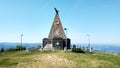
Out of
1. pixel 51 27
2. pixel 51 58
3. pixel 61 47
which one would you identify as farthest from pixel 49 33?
pixel 51 58

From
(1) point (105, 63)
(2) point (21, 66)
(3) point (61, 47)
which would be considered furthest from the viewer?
(3) point (61, 47)

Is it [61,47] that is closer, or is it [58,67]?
[58,67]

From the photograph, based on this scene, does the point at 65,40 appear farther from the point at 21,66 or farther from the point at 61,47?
the point at 21,66

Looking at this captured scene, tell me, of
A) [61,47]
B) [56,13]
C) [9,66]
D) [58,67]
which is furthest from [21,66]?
[56,13]

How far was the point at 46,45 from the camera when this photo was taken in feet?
240

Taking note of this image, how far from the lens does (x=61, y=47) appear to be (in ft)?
232

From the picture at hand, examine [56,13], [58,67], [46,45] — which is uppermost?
[56,13]

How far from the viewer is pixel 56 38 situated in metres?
70.6

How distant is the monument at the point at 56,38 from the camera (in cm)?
7069

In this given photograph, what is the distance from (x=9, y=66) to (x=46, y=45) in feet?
108

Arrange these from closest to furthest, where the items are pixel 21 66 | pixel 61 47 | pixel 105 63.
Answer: pixel 21 66, pixel 105 63, pixel 61 47

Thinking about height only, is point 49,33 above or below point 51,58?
above

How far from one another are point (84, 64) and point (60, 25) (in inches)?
1254

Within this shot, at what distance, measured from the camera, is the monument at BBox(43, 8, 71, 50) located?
7069 cm
